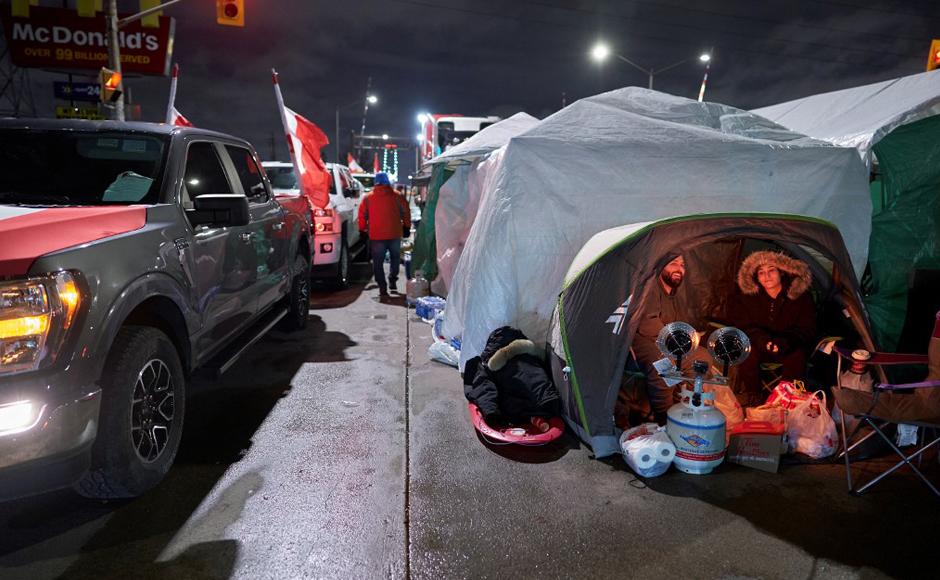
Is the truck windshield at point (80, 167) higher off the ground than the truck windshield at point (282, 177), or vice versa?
the truck windshield at point (282, 177)

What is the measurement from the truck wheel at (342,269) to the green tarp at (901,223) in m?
7.30

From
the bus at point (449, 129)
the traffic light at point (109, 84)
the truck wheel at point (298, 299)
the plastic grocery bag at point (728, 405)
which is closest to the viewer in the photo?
the plastic grocery bag at point (728, 405)

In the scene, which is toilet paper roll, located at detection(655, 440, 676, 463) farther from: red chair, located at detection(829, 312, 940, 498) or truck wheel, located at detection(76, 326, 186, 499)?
truck wheel, located at detection(76, 326, 186, 499)

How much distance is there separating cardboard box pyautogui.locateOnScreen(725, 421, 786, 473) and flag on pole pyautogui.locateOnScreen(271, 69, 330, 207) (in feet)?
21.6

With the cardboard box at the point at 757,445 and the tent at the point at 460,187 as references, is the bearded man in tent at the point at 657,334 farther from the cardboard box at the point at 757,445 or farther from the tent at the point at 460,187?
the tent at the point at 460,187

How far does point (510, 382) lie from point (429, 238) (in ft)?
16.9

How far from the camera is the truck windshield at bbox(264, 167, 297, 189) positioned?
970cm

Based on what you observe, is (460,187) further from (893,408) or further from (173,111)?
(893,408)

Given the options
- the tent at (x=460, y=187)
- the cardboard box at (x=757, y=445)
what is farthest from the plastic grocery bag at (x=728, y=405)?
the tent at (x=460, y=187)

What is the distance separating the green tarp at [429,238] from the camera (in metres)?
8.92

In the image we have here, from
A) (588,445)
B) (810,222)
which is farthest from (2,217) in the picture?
(810,222)

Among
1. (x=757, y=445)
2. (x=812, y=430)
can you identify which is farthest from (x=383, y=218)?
(x=812, y=430)

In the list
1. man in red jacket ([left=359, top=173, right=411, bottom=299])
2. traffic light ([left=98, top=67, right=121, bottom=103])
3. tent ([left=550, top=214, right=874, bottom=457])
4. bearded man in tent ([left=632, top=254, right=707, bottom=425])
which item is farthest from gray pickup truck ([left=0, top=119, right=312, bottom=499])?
traffic light ([left=98, top=67, right=121, bottom=103])

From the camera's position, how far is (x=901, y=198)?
5.21 m
